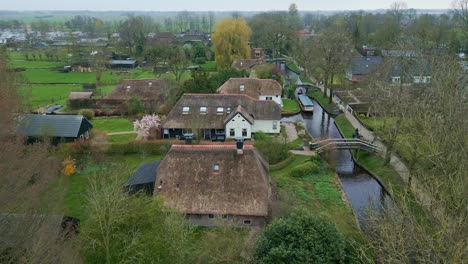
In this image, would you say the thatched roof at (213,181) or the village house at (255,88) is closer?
the thatched roof at (213,181)

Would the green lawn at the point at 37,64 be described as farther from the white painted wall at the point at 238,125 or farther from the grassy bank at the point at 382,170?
the grassy bank at the point at 382,170

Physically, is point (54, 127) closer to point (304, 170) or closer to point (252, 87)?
point (304, 170)

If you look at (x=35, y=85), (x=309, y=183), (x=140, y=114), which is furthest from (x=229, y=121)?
(x=35, y=85)

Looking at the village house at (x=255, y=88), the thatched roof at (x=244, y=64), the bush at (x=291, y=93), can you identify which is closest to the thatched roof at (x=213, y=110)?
the village house at (x=255, y=88)

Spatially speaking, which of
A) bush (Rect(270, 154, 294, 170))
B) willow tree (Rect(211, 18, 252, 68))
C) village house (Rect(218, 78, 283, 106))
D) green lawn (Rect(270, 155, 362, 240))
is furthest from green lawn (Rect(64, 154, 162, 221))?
willow tree (Rect(211, 18, 252, 68))

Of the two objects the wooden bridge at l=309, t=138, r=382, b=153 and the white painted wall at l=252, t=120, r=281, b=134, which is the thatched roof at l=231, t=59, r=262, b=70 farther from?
the wooden bridge at l=309, t=138, r=382, b=153

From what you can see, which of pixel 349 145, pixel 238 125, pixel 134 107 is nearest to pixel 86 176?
pixel 238 125

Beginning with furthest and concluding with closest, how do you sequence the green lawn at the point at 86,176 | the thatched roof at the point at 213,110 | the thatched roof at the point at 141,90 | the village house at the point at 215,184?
the thatched roof at the point at 141,90
the thatched roof at the point at 213,110
the green lawn at the point at 86,176
the village house at the point at 215,184
